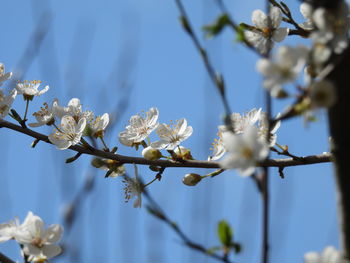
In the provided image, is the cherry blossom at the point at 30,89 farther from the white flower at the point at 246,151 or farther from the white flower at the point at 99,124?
the white flower at the point at 246,151

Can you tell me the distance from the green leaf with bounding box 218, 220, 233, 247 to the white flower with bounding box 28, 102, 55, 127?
3.70ft

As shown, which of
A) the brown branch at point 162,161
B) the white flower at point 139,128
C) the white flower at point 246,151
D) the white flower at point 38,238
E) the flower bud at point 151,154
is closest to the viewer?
the white flower at point 246,151

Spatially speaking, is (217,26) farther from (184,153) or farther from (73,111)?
(73,111)

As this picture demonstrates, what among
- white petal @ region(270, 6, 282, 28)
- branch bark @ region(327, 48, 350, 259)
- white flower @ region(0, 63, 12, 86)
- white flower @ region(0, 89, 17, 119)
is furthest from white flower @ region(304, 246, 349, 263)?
white flower @ region(0, 63, 12, 86)

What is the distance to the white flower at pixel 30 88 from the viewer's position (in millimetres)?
2340

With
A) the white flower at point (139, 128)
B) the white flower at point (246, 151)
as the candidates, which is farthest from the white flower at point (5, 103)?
the white flower at point (246, 151)

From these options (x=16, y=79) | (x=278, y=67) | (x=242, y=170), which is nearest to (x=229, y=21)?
(x=278, y=67)

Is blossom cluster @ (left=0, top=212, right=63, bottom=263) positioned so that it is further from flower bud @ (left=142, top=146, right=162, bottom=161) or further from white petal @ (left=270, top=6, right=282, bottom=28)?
white petal @ (left=270, top=6, right=282, bottom=28)

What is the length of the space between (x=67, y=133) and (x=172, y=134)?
0.39 m

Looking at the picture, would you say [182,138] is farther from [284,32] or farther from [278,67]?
[278,67]

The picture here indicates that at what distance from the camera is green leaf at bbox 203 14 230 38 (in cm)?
125

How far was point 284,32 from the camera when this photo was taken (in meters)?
2.05

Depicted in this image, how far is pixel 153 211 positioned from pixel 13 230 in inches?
23.3

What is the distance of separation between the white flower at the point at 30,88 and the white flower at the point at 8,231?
72cm
